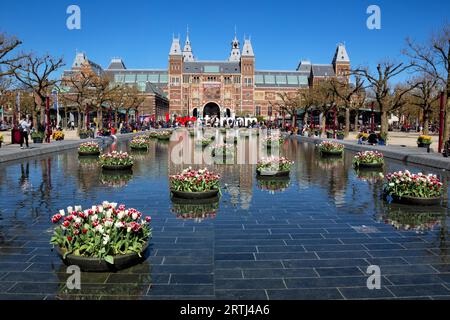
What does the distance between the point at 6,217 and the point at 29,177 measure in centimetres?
595

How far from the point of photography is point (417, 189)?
9.77 meters

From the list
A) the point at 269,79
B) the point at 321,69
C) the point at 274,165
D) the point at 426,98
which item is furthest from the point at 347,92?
the point at 269,79

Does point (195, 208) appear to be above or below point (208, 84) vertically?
below

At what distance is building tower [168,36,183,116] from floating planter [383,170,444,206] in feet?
380

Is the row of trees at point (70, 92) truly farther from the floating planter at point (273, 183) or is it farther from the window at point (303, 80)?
the window at point (303, 80)

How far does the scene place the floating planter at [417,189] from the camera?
31.4ft

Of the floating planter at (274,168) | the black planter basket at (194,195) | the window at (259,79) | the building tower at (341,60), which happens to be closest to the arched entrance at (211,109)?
the window at (259,79)

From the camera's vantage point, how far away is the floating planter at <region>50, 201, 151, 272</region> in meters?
5.40

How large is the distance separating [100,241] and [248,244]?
91.4 inches

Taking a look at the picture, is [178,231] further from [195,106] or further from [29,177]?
[195,106]

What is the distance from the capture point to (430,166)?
18375mm

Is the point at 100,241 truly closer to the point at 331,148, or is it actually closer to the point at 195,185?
the point at 195,185
